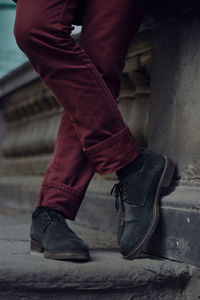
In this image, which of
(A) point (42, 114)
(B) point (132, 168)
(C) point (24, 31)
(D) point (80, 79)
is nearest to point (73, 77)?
(D) point (80, 79)

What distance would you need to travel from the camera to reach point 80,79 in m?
1.45

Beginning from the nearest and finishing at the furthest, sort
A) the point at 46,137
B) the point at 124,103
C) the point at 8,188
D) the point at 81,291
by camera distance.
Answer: the point at 81,291
the point at 124,103
the point at 46,137
the point at 8,188

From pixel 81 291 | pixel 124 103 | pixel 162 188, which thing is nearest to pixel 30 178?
pixel 124 103

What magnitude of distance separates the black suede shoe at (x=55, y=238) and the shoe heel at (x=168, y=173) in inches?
13.7

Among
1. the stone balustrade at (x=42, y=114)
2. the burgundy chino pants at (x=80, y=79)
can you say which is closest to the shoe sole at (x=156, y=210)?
the burgundy chino pants at (x=80, y=79)

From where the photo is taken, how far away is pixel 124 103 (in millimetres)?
2332

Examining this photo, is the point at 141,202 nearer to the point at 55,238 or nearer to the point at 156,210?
the point at 156,210

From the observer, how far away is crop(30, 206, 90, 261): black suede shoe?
1370 mm

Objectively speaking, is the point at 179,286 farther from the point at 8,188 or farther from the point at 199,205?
the point at 8,188

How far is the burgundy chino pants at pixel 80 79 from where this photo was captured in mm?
1435

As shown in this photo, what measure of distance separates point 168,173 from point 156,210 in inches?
5.3

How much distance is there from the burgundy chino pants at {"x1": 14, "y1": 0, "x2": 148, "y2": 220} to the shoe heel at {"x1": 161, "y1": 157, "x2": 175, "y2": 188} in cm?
15

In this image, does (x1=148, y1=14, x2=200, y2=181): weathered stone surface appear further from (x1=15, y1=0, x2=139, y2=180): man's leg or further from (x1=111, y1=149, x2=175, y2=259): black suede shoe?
(x1=15, y1=0, x2=139, y2=180): man's leg

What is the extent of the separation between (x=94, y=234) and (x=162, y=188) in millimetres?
537
